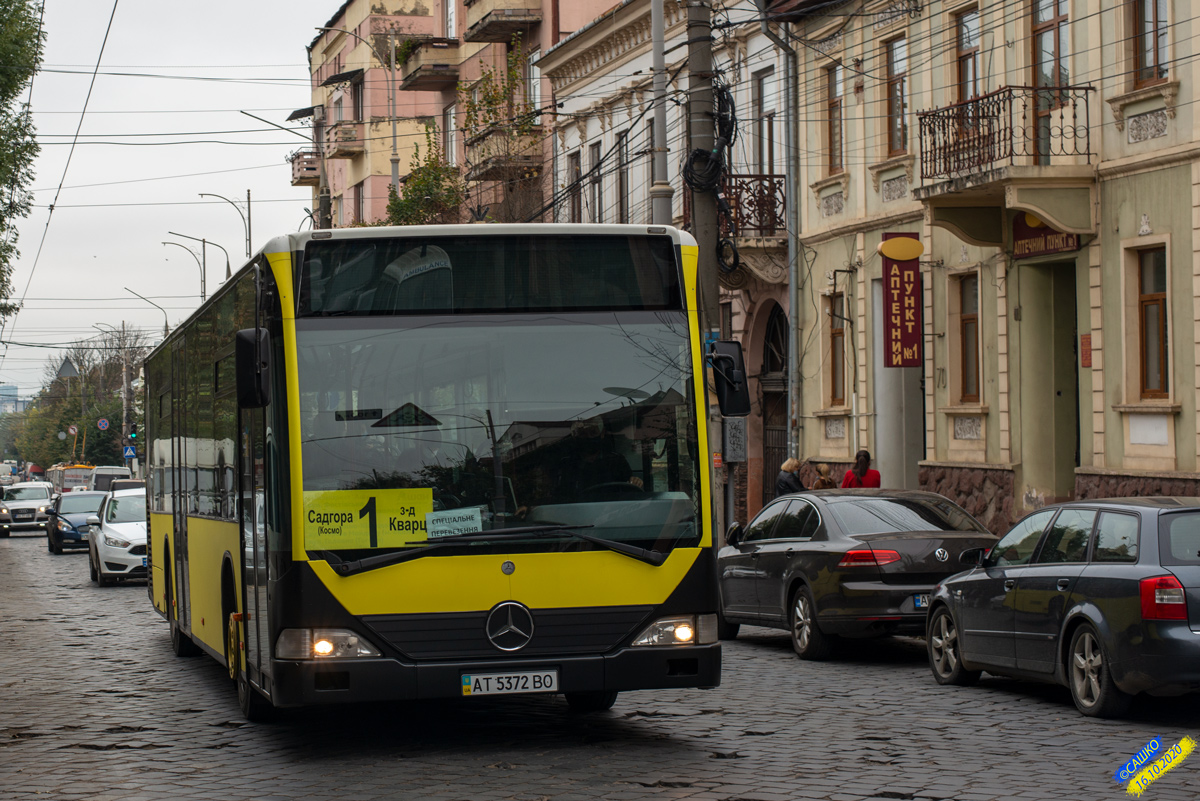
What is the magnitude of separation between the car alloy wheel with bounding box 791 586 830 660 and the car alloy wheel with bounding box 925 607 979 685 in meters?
1.53

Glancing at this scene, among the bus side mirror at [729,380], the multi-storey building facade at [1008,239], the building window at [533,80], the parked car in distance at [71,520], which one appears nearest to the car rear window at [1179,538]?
the bus side mirror at [729,380]

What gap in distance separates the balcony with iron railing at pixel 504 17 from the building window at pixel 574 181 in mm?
6364

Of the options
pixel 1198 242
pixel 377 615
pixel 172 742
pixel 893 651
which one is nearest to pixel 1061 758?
pixel 377 615

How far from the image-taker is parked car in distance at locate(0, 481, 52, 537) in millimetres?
55094

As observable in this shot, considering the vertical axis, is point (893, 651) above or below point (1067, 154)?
below

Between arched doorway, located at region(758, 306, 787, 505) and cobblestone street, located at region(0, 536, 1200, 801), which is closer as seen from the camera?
cobblestone street, located at region(0, 536, 1200, 801)

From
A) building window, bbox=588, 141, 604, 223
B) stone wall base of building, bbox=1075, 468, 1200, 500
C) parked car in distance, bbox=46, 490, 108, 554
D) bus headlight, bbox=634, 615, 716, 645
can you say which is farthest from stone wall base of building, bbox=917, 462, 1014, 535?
A: parked car in distance, bbox=46, 490, 108, 554

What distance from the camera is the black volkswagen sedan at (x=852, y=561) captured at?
13695mm

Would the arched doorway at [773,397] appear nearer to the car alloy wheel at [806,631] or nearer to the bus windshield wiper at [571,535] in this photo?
the car alloy wheel at [806,631]

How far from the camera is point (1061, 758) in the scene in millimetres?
9016

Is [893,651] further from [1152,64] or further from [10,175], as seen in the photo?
[10,175]

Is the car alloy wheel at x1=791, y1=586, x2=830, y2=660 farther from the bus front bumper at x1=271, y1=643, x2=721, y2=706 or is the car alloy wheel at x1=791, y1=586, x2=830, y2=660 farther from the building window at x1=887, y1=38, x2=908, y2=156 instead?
the building window at x1=887, y1=38, x2=908, y2=156

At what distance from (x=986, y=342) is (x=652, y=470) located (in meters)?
15.7

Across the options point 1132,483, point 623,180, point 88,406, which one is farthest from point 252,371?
point 88,406
